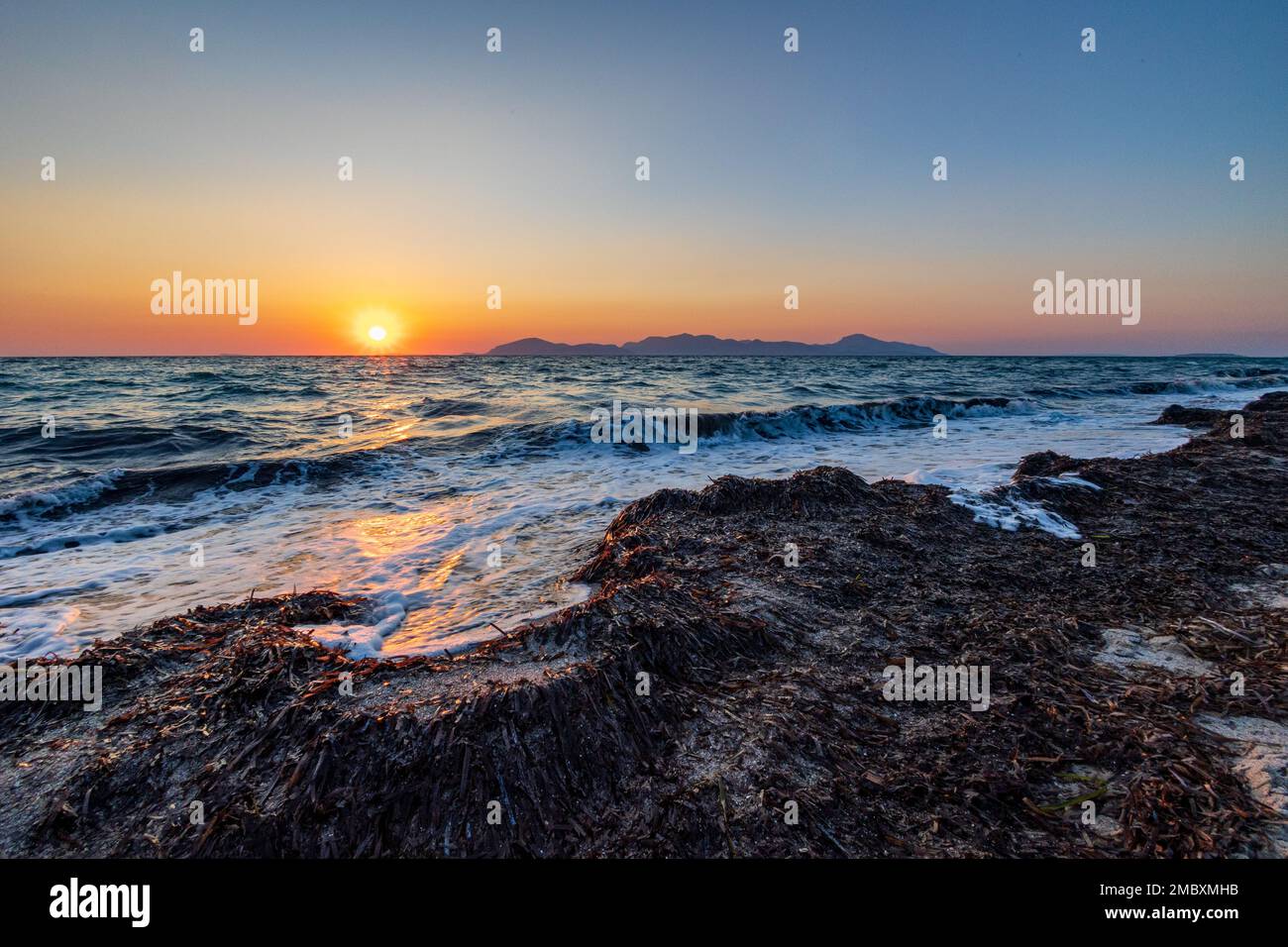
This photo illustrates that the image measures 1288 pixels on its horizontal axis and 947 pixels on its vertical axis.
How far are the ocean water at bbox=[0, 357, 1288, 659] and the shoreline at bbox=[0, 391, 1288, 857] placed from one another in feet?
3.98

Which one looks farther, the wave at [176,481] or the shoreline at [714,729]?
the wave at [176,481]

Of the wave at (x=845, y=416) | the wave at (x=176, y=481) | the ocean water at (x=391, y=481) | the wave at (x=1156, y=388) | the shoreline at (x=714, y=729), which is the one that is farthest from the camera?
the wave at (x=1156, y=388)

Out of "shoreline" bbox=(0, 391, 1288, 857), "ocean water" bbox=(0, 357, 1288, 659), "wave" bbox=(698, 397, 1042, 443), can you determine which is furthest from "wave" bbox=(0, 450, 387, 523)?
"wave" bbox=(698, 397, 1042, 443)

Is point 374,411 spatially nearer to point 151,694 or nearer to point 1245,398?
point 151,694

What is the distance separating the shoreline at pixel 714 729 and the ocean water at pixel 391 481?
3.98 feet

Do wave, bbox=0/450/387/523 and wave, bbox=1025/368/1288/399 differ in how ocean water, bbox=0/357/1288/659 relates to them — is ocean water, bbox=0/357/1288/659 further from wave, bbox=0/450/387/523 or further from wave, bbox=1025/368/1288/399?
wave, bbox=1025/368/1288/399

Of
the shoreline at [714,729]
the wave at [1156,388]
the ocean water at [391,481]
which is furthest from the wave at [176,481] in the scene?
the wave at [1156,388]

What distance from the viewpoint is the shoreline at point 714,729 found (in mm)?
2766

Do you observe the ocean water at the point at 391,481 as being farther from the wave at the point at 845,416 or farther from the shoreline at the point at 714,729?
the shoreline at the point at 714,729

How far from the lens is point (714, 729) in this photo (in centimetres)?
352
